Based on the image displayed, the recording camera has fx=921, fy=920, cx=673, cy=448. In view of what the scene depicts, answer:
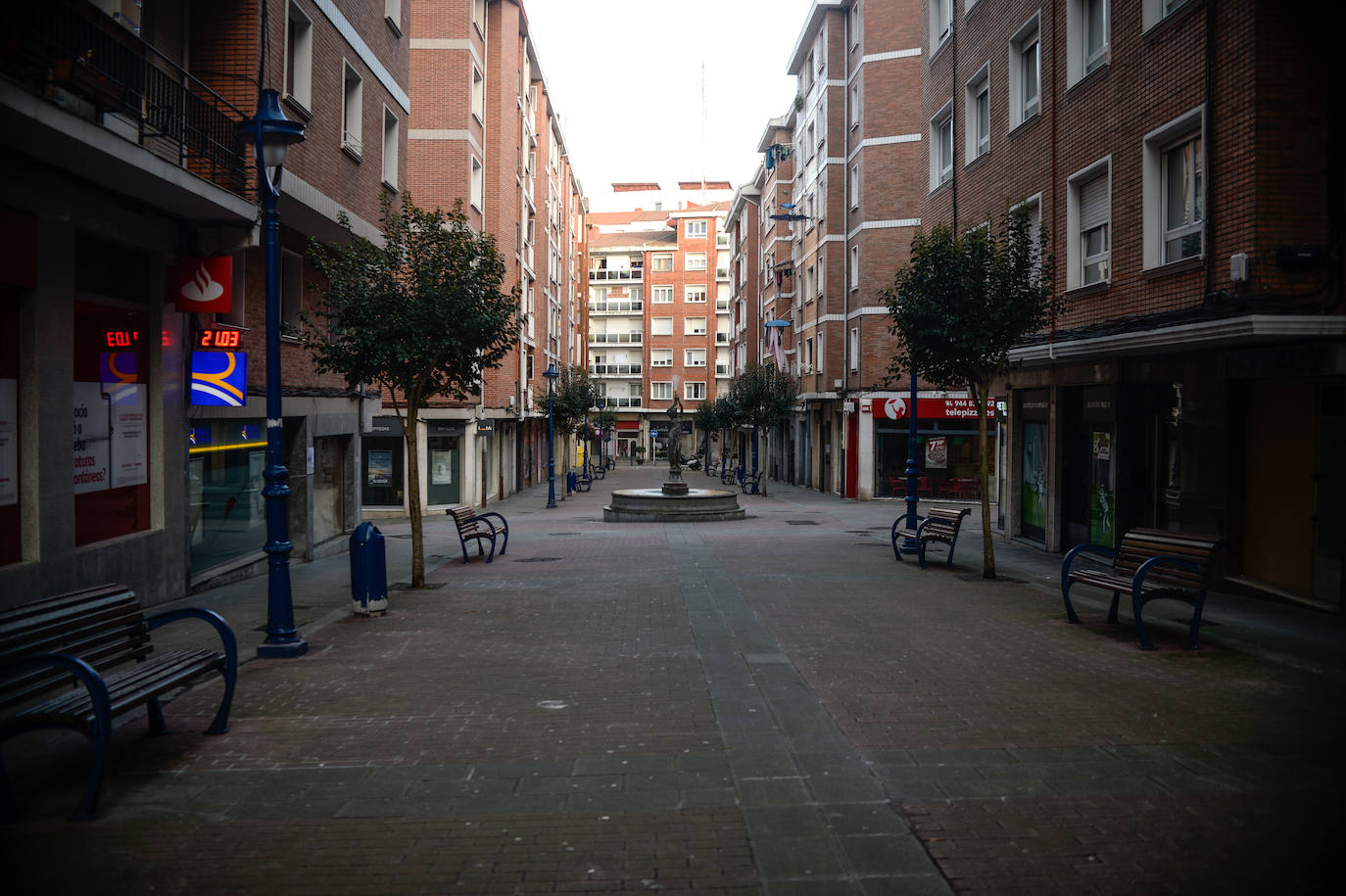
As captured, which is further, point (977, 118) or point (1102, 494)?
point (977, 118)

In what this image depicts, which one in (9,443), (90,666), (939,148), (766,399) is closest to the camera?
(90,666)

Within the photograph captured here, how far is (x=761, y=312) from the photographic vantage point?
59344mm

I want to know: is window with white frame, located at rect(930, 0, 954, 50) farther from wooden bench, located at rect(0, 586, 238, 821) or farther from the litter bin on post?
wooden bench, located at rect(0, 586, 238, 821)

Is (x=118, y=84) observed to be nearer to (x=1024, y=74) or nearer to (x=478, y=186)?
(x=1024, y=74)

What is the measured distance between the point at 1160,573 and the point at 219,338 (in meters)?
11.2

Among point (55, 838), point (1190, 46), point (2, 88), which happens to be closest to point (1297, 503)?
point (1190, 46)

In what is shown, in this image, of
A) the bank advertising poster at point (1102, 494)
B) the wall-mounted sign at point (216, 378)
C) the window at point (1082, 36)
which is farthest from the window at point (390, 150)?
the bank advertising poster at point (1102, 494)

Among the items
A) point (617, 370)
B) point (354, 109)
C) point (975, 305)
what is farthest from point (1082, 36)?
point (617, 370)

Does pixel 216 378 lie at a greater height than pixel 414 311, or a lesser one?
lesser

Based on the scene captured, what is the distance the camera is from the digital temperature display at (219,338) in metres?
11.8

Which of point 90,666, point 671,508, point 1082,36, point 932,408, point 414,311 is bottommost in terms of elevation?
point 671,508

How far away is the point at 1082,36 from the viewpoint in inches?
603

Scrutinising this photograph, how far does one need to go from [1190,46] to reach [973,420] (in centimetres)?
2284

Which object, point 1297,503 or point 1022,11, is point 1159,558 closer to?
point 1297,503
